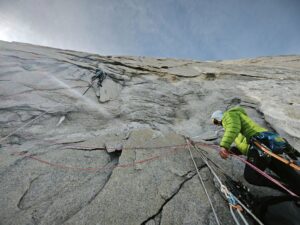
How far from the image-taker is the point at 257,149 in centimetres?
419

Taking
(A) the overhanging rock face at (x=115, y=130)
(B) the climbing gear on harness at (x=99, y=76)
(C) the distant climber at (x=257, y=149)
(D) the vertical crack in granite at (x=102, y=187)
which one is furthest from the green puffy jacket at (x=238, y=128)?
(B) the climbing gear on harness at (x=99, y=76)

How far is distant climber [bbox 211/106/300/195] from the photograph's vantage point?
376 cm

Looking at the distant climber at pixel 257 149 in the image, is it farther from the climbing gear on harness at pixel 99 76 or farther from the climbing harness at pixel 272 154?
the climbing gear on harness at pixel 99 76

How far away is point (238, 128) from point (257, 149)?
1.98ft

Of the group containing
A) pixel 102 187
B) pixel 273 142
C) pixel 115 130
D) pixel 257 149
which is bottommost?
pixel 102 187

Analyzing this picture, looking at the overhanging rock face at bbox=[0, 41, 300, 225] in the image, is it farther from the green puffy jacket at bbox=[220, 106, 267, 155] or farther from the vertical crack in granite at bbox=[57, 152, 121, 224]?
the green puffy jacket at bbox=[220, 106, 267, 155]

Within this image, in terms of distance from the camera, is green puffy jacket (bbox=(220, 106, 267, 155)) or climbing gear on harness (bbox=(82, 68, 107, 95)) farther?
climbing gear on harness (bbox=(82, 68, 107, 95))

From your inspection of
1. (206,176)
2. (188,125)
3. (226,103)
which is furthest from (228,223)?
(226,103)

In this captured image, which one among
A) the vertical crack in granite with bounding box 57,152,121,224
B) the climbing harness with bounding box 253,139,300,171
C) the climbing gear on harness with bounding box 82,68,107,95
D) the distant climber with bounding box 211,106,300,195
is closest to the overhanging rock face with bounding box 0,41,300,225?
the vertical crack in granite with bounding box 57,152,121,224

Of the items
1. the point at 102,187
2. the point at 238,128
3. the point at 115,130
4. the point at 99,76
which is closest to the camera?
the point at 102,187

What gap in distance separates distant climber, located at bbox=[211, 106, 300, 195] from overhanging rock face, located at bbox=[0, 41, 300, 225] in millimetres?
633

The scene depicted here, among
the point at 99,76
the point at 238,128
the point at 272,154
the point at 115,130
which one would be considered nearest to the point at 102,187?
the point at 115,130

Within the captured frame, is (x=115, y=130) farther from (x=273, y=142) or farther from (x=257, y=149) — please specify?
(x=273, y=142)

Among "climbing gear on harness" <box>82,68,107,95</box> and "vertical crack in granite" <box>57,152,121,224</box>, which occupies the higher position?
"climbing gear on harness" <box>82,68,107,95</box>
